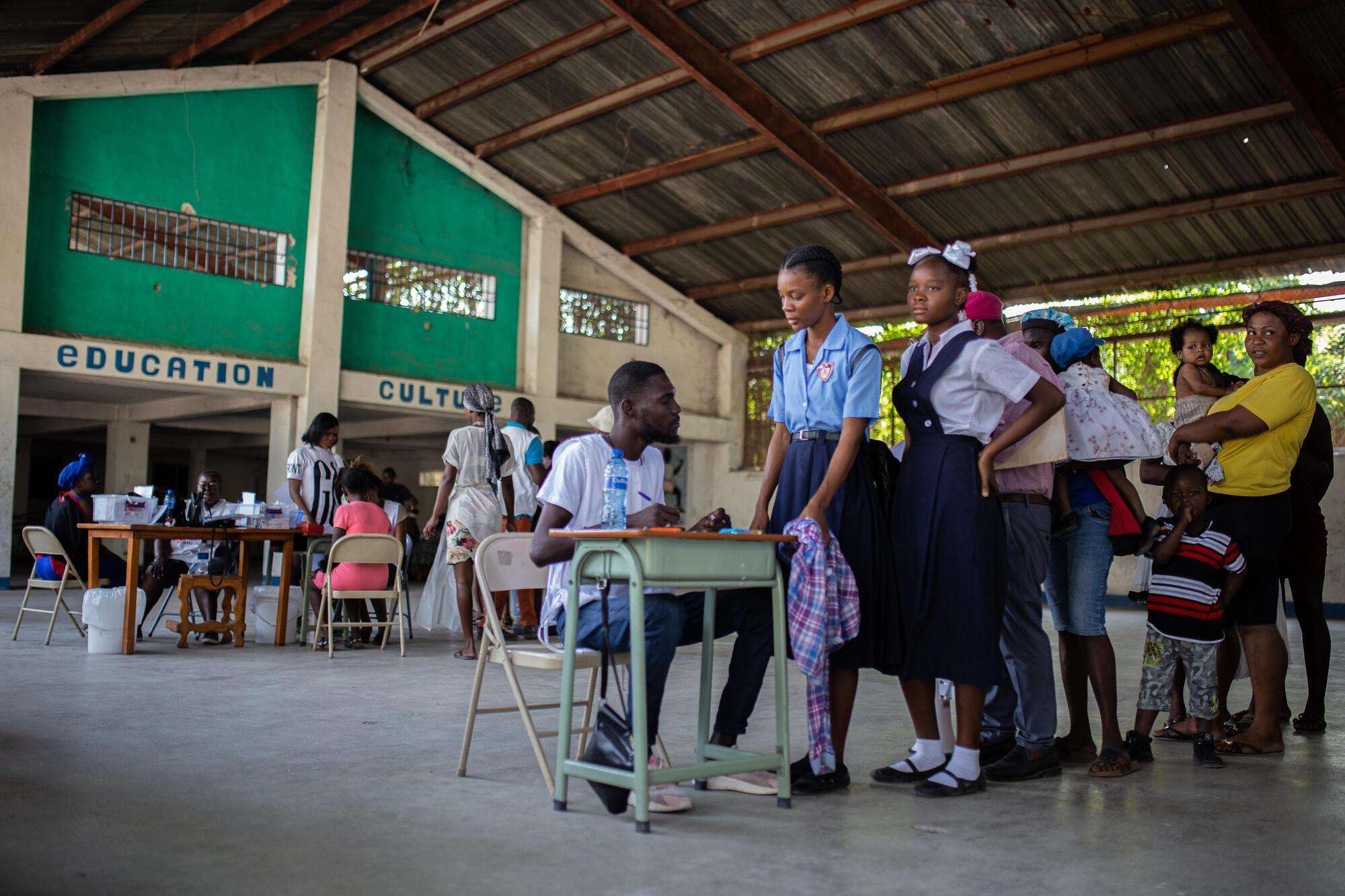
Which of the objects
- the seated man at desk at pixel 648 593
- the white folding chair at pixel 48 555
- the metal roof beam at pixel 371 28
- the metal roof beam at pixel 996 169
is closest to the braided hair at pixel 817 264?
the seated man at desk at pixel 648 593

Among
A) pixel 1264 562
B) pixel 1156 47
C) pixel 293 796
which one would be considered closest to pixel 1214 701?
pixel 1264 562

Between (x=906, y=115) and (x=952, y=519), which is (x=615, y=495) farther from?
(x=906, y=115)

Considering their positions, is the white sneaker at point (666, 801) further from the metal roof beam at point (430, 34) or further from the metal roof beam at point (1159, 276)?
the metal roof beam at point (1159, 276)

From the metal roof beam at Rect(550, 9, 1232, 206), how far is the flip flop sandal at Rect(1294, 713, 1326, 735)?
747 centimetres

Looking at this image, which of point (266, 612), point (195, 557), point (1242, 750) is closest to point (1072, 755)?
point (1242, 750)

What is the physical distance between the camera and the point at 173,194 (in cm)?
1387

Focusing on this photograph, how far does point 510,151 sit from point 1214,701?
13.8 metres

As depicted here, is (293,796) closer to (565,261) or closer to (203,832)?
(203,832)

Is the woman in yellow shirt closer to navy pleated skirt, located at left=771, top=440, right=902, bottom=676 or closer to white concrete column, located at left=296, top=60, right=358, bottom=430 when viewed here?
navy pleated skirt, located at left=771, top=440, right=902, bottom=676

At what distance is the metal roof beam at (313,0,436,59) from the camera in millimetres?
13562

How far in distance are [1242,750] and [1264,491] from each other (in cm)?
93

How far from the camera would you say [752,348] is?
62.8ft

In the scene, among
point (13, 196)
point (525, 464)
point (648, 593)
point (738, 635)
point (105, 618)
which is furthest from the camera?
point (13, 196)

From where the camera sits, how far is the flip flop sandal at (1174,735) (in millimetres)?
4512
